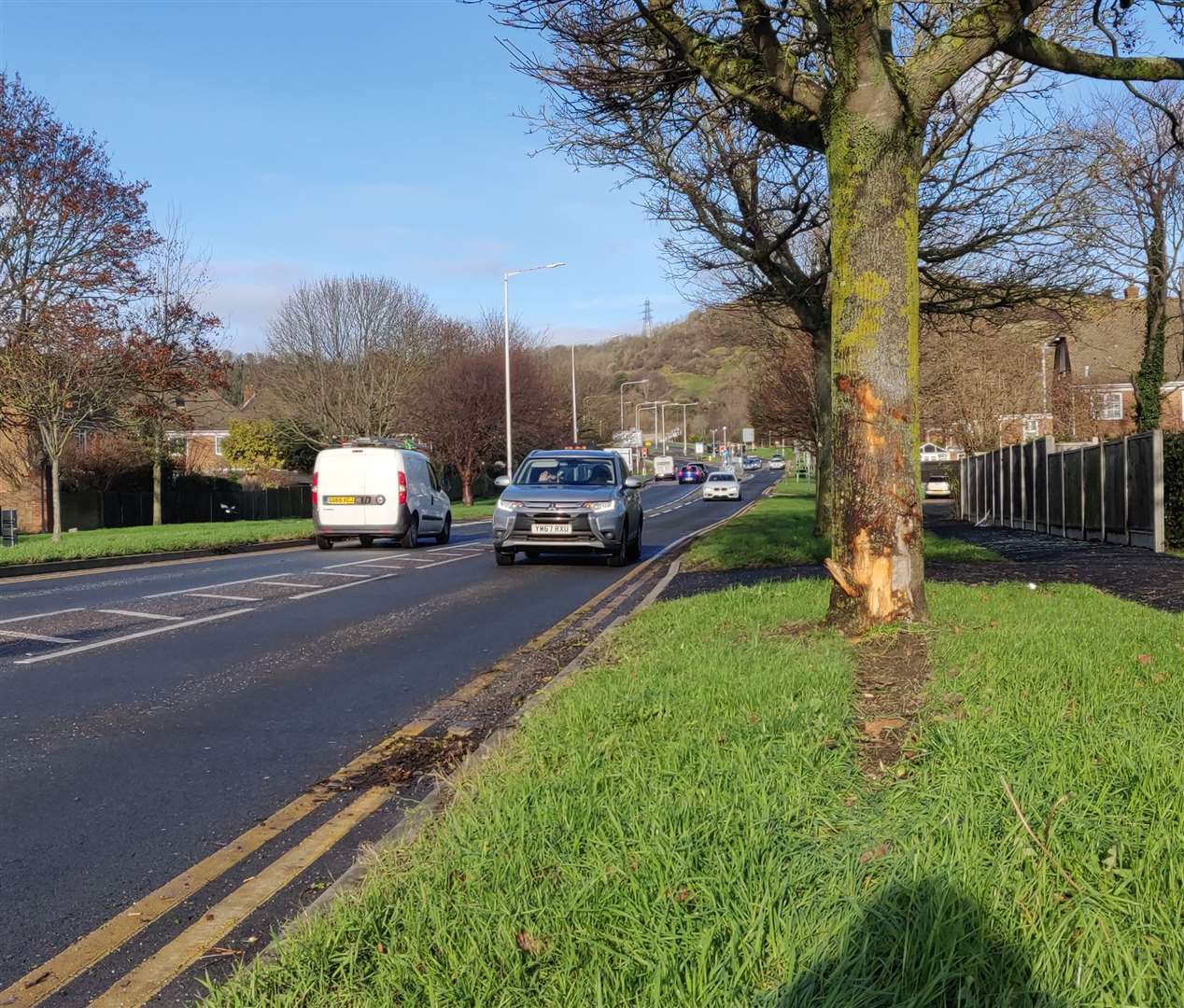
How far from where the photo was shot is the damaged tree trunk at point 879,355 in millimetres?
6652

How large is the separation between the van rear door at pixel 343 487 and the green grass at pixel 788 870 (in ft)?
53.5

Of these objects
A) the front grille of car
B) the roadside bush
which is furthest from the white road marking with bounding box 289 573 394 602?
the roadside bush

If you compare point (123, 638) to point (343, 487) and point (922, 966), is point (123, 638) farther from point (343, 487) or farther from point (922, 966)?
point (343, 487)

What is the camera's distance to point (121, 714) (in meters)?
6.47

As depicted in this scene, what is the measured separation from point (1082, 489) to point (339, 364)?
34411 millimetres

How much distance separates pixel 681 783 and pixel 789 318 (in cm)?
2699

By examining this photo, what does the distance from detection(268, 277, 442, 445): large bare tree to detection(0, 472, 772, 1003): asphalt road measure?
32476 millimetres

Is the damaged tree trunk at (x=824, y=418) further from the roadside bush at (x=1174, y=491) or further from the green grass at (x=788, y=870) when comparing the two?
the green grass at (x=788, y=870)

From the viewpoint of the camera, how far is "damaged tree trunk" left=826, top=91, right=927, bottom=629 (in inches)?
262

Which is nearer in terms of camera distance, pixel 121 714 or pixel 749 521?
pixel 121 714

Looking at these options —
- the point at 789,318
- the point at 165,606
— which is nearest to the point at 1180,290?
the point at 789,318

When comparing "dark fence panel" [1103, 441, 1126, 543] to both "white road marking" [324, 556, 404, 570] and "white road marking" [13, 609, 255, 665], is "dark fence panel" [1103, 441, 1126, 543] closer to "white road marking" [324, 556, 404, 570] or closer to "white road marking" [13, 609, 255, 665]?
"white road marking" [324, 556, 404, 570]

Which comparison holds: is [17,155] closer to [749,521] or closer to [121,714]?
Result: [749,521]

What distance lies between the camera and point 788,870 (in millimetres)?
3051
